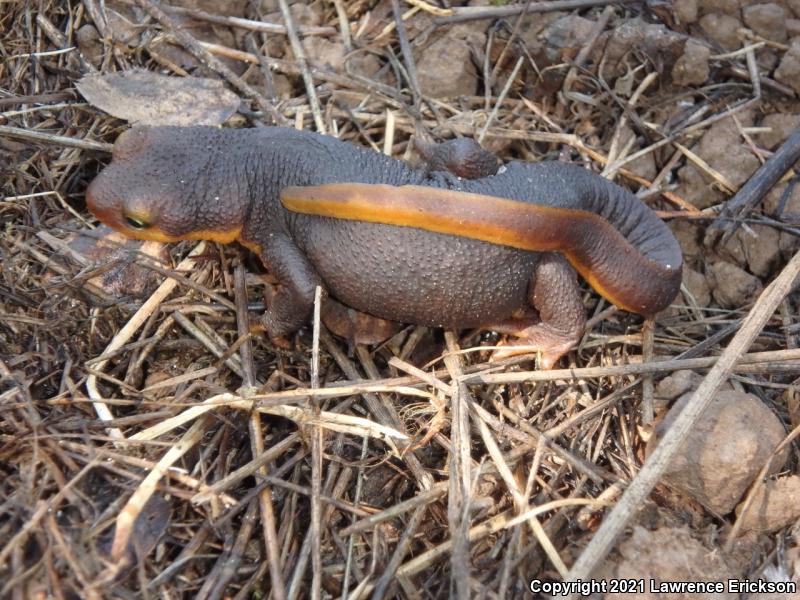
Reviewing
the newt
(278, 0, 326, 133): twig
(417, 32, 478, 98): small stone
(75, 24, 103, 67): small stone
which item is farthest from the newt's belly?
(75, 24, 103, 67): small stone

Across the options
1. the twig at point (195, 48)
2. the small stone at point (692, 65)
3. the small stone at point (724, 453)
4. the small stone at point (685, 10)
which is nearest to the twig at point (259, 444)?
the twig at point (195, 48)

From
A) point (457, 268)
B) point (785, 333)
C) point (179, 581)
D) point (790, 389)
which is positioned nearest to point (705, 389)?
point (790, 389)

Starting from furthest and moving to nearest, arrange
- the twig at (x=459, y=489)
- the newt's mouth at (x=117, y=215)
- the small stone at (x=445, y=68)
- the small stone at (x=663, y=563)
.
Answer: the small stone at (x=445, y=68) → the newt's mouth at (x=117, y=215) → the small stone at (x=663, y=563) → the twig at (x=459, y=489)

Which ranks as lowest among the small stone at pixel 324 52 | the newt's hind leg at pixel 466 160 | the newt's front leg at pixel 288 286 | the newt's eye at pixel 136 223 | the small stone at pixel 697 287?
the small stone at pixel 697 287

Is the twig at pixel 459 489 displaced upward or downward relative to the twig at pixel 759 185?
downward

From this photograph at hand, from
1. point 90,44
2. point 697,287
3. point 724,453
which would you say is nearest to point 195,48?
point 90,44

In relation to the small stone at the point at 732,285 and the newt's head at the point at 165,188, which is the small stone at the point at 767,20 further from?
the newt's head at the point at 165,188
